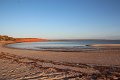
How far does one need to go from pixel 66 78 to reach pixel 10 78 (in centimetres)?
243

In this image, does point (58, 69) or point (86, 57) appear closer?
point (58, 69)

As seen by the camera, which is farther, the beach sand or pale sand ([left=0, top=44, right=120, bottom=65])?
Result: pale sand ([left=0, top=44, right=120, bottom=65])

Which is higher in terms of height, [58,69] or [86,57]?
[58,69]

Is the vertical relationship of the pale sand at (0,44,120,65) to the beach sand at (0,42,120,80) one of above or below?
below

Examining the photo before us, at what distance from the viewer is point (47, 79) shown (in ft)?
21.4

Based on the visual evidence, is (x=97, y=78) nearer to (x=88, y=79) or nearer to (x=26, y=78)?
(x=88, y=79)

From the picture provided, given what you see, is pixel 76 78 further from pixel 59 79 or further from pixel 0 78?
pixel 0 78

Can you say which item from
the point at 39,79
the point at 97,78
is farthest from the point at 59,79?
the point at 97,78

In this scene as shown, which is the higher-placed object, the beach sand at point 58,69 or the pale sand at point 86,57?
the beach sand at point 58,69

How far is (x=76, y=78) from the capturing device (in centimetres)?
683

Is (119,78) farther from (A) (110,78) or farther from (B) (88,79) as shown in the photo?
(B) (88,79)

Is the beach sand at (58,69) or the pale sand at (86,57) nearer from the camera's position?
the beach sand at (58,69)

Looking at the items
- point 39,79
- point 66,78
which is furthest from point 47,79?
point 66,78

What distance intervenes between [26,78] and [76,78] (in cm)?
219
